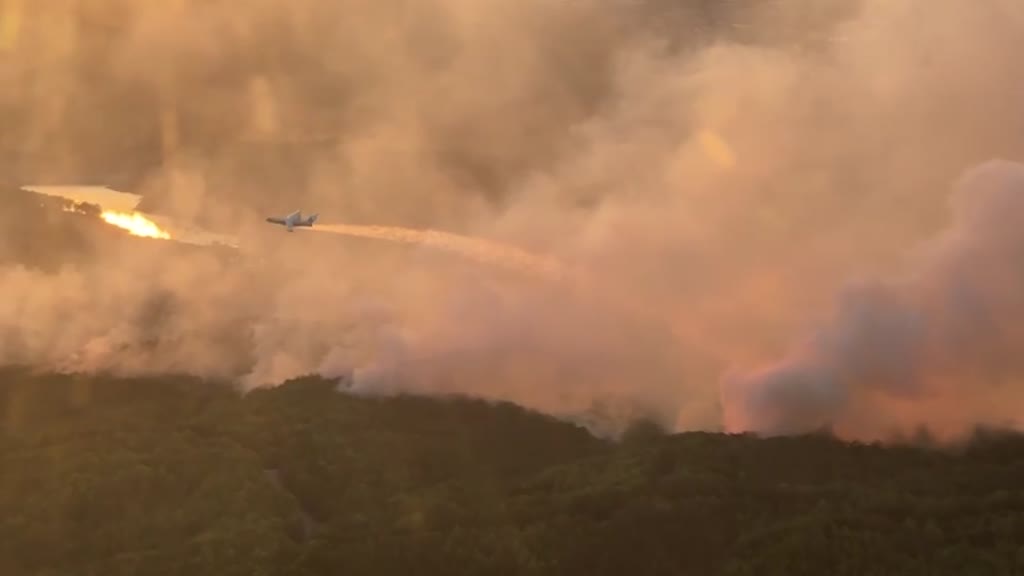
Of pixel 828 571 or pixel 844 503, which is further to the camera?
pixel 844 503

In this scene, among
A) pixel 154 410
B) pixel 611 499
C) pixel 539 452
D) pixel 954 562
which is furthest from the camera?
pixel 154 410

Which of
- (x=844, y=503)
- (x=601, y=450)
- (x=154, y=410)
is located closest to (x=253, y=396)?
(x=154, y=410)

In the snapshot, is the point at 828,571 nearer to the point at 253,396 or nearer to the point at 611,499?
the point at 611,499

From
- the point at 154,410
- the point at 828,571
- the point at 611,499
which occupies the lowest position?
the point at 828,571

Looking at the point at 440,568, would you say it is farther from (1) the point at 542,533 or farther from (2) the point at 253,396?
(2) the point at 253,396

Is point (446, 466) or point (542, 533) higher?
point (446, 466)

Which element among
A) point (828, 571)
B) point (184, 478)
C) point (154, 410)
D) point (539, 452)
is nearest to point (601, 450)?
point (539, 452)

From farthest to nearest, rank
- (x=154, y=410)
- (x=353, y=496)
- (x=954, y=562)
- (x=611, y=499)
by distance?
(x=154, y=410) → (x=353, y=496) → (x=611, y=499) → (x=954, y=562)
